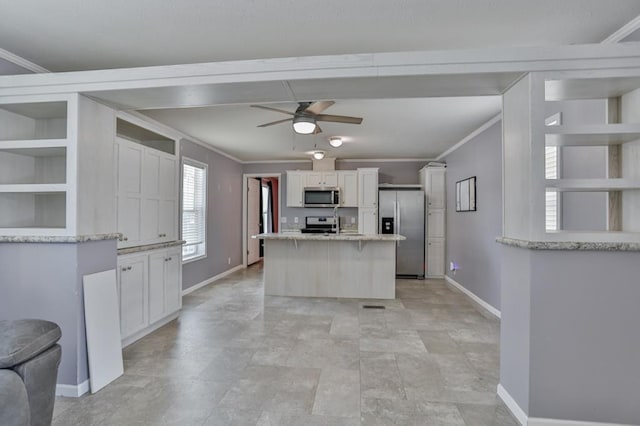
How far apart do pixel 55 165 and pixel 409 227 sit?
208 inches

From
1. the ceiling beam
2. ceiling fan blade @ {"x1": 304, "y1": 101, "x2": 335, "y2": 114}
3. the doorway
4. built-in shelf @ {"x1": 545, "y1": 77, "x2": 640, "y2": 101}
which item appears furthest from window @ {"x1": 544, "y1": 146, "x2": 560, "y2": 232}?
the doorway

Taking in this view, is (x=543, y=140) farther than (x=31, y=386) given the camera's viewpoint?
Yes

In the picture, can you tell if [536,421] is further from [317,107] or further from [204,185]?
[204,185]

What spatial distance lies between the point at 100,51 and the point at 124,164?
39.0 inches

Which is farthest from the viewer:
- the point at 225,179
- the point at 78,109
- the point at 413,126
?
the point at 225,179

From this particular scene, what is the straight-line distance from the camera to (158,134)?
3.63 metres

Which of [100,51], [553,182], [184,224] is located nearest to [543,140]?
[553,182]

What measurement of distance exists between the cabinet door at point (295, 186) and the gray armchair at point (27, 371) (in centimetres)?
520

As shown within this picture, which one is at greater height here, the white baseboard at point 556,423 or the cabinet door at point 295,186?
the cabinet door at point 295,186

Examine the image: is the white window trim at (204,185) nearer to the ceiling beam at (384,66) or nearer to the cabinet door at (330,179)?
the cabinet door at (330,179)

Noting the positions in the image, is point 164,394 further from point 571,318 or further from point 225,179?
point 225,179

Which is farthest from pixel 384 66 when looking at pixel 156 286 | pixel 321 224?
pixel 321 224

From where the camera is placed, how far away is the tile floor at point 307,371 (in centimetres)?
193

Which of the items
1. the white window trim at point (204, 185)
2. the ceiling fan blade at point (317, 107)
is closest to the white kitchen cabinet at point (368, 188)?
the white window trim at point (204, 185)
